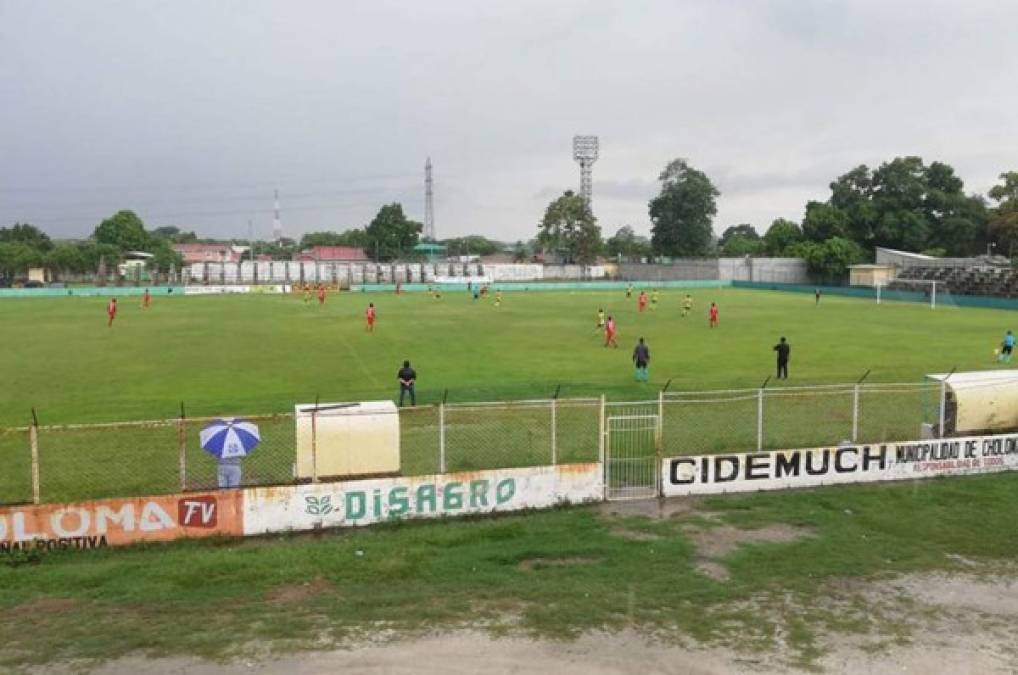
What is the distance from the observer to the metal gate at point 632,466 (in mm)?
13430

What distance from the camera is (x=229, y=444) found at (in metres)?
11.8

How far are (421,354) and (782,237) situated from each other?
3716 inches

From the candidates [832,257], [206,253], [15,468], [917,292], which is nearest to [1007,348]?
[15,468]

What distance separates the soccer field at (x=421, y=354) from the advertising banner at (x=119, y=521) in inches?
330

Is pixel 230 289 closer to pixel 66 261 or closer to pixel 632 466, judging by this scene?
pixel 66 261

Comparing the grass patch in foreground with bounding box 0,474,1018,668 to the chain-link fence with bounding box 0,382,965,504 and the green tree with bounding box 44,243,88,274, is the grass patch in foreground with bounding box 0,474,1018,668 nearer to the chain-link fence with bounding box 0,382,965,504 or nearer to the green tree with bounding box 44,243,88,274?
the chain-link fence with bounding box 0,382,965,504

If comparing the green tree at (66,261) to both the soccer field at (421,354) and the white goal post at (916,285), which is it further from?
the white goal post at (916,285)

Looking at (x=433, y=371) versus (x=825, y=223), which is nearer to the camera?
(x=433, y=371)

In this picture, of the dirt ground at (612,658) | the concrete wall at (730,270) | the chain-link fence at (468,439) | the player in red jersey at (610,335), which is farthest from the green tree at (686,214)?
the dirt ground at (612,658)

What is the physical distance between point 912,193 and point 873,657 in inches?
4138

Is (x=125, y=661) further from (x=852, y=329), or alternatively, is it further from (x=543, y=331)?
(x=852, y=329)

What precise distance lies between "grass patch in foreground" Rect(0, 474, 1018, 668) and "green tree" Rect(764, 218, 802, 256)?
103786 millimetres

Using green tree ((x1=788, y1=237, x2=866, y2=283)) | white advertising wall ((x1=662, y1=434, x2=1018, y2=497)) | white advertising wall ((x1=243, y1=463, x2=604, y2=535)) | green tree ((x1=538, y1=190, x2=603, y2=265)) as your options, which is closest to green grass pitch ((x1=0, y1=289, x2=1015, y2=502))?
white advertising wall ((x1=243, y1=463, x2=604, y2=535))

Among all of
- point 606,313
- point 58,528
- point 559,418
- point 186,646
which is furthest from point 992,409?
point 606,313
